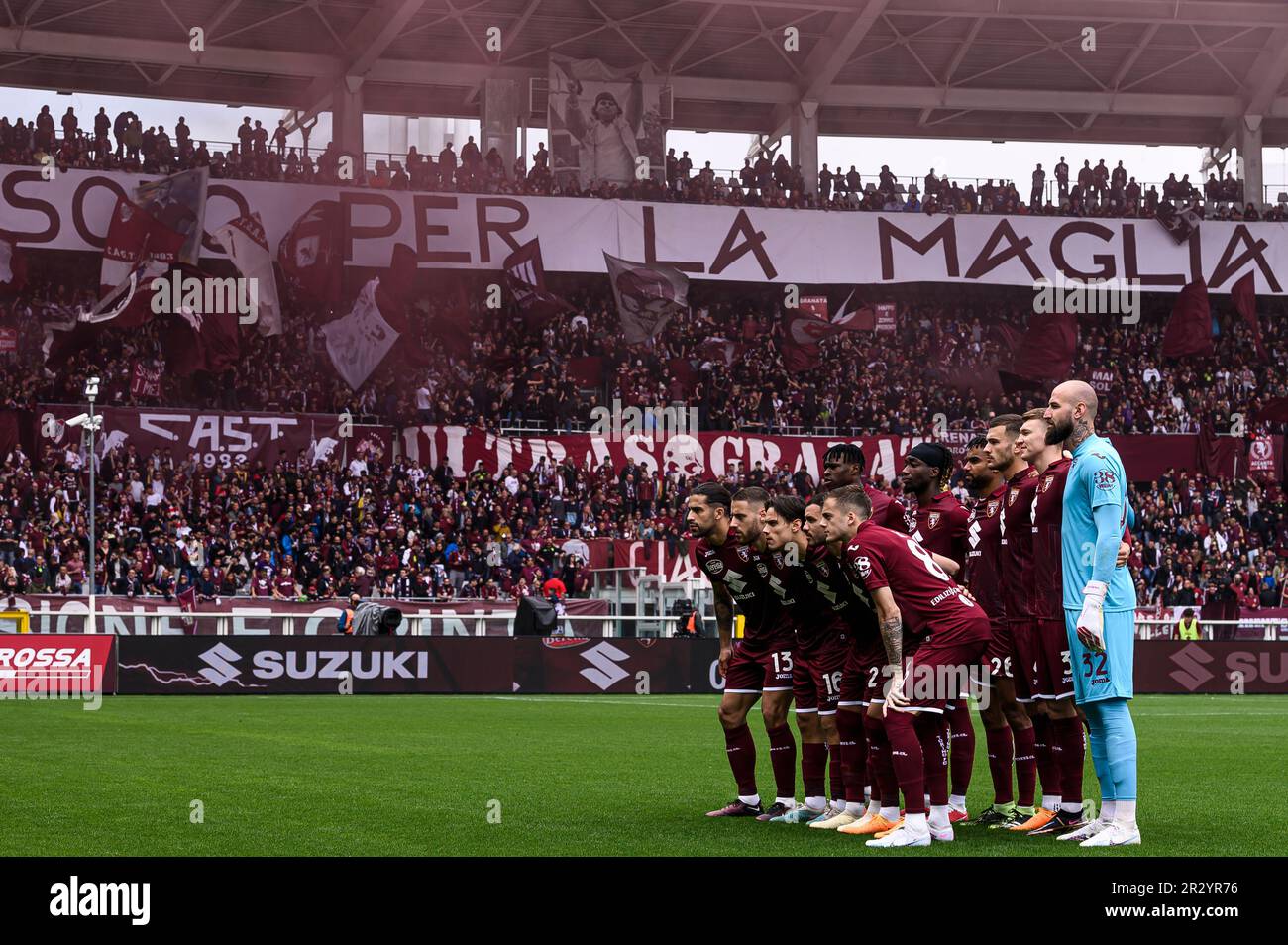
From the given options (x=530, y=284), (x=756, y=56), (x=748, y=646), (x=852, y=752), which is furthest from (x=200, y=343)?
(x=852, y=752)

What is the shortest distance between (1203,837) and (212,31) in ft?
142

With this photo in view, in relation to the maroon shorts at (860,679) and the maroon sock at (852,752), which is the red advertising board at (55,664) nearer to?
the maroon sock at (852,752)

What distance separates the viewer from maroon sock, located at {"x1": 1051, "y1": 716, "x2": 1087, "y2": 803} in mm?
10328

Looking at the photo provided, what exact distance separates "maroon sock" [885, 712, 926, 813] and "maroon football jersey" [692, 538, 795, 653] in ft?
6.36

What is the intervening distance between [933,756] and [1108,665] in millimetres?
1413

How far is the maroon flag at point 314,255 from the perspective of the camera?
1695 inches

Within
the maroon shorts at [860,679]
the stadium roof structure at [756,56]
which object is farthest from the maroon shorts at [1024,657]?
the stadium roof structure at [756,56]

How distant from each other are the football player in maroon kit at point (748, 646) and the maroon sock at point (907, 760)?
1832 mm

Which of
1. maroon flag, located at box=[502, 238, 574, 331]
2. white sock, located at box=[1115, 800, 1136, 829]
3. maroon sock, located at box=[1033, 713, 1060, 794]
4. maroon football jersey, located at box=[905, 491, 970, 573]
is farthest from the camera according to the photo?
maroon flag, located at box=[502, 238, 574, 331]

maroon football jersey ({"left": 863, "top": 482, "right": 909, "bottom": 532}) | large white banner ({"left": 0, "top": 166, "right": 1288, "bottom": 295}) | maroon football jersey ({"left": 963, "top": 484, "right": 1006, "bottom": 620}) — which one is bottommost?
maroon football jersey ({"left": 963, "top": 484, "right": 1006, "bottom": 620})

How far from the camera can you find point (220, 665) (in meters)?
28.5

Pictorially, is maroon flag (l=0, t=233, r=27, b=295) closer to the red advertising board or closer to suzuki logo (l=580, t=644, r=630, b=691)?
the red advertising board

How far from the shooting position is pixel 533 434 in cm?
4303

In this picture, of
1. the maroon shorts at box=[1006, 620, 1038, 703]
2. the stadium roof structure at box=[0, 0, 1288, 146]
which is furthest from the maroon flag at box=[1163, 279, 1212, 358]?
the maroon shorts at box=[1006, 620, 1038, 703]
